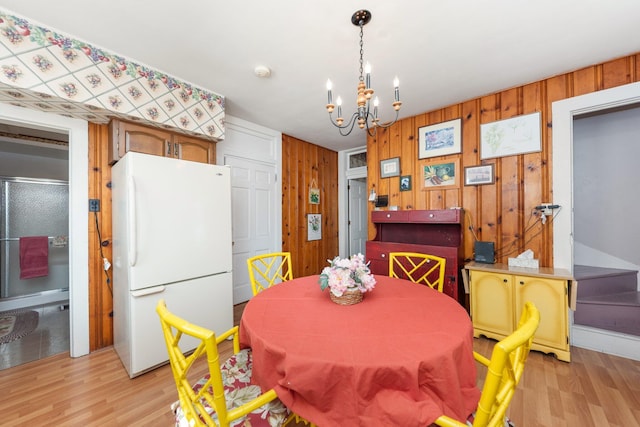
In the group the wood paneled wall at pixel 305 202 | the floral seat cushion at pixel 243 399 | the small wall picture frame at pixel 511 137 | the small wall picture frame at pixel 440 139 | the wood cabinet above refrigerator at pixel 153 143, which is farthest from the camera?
the wood paneled wall at pixel 305 202

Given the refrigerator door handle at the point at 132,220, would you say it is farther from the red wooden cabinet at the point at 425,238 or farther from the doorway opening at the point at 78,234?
the red wooden cabinet at the point at 425,238

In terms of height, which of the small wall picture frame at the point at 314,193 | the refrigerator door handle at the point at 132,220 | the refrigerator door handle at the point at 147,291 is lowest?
the refrigerator door handle at the point at 147,291

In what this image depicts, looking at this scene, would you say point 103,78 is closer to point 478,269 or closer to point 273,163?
point 273,163

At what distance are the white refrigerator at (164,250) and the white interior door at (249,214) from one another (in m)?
0.90

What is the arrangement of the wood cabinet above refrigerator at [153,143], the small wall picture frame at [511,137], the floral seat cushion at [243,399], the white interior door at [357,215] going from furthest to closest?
1. the white interior door at [357,215]
2. the small wall picture frame at [511,137]
3. the wood cabinet above refrigerator at [153,143]
4. the floral seat cushion at [243,399]

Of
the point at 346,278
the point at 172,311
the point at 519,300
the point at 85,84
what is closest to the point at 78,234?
the point at 172,311

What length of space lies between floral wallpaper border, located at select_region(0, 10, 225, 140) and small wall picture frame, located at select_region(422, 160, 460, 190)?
101 inches

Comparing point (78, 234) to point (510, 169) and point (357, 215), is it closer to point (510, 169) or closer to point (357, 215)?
point (357, 215)

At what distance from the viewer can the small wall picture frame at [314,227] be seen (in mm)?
4189

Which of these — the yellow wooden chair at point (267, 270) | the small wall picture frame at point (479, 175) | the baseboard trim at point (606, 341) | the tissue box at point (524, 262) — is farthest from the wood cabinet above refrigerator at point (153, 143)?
the baseboard trim at point (606, 341)

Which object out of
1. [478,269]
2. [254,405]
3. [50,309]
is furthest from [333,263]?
[50,309]

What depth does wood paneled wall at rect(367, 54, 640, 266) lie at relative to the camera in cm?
218

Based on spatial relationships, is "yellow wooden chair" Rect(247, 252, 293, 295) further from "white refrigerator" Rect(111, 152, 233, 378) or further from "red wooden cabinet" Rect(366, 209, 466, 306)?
"red wooden cabinet" Rect(366, 209, 466, 306)

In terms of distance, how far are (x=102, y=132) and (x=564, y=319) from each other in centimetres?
426
